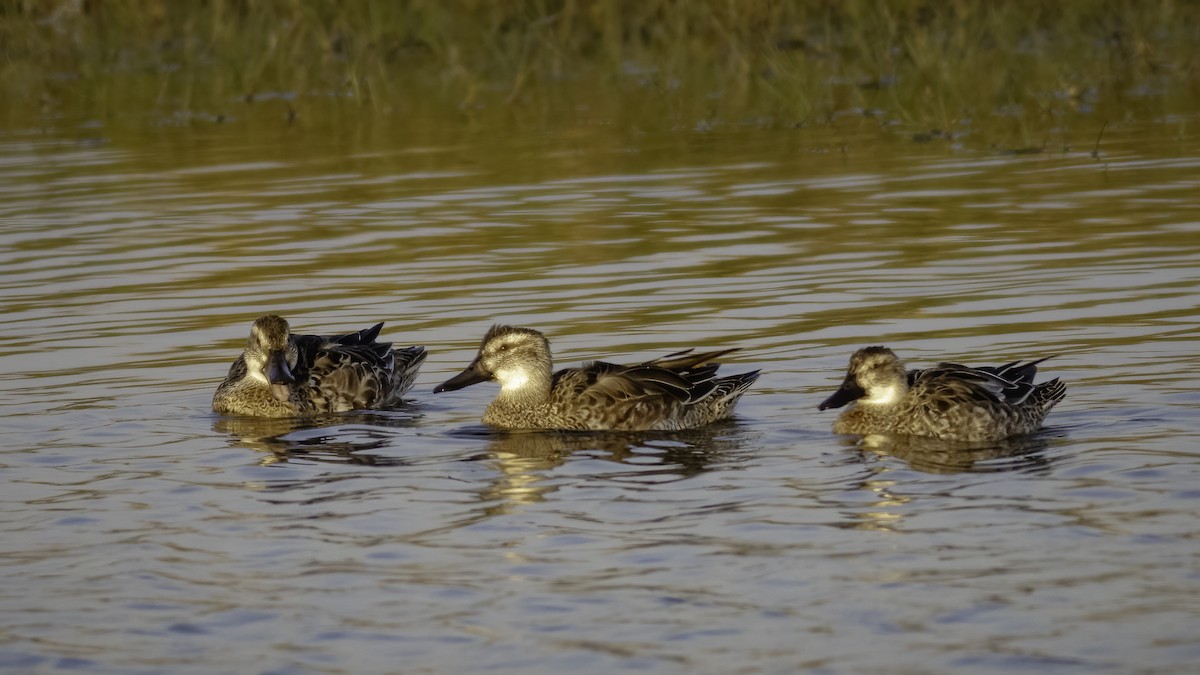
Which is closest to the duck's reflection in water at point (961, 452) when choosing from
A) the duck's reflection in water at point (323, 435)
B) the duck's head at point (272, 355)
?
the duck's reflection in water at point (323, 435)

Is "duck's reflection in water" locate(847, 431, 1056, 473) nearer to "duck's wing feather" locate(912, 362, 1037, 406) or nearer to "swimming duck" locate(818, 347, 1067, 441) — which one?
"swimming duck" locate(818, 347, 1067, 441)

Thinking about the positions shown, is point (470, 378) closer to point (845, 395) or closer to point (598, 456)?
point (598, 456)

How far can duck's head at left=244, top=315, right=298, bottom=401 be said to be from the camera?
10625 mm

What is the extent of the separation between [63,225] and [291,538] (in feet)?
31.5

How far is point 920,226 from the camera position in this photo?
14938 millimetres

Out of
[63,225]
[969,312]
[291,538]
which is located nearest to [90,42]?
[63,225]

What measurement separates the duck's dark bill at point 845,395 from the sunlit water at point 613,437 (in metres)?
0.20

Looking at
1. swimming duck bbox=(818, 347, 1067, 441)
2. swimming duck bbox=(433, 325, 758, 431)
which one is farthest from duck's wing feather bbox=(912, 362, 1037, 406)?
swimming duck bbox=(433, 325, 758, 431)

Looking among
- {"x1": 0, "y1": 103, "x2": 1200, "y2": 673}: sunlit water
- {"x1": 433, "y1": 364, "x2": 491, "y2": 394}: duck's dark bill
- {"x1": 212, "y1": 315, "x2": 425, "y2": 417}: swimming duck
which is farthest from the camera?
{"x1": 212, "y1": 315, "x2": 425, "y2": 417}: swimming duck

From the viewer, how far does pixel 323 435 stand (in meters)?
10.3

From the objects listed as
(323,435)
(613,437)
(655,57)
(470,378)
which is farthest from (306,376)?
(655,57)

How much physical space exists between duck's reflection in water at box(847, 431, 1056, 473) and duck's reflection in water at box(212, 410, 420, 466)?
7.55ft

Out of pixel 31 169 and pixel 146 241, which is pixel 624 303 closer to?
pixel 146 241

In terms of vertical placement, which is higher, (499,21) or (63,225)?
(499,21)
